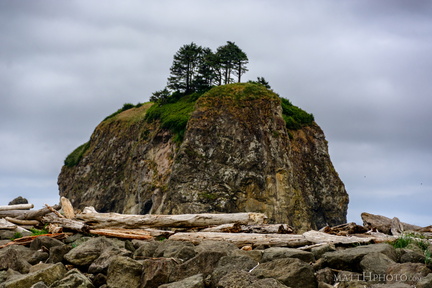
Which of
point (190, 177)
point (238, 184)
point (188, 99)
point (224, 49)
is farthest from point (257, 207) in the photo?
point (224, 49)

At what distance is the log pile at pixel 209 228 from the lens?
1201cm

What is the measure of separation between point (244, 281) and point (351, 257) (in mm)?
2185

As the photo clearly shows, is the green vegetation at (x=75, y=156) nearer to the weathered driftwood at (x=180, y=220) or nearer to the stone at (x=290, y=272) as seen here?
the weathered driftwood at (x=180, y=220)

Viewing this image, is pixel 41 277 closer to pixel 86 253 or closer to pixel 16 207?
pixel 86 253

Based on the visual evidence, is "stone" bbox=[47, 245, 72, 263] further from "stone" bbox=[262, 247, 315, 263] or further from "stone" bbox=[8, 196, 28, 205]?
→ "stone" bbox=[8, 196, 28, 205]

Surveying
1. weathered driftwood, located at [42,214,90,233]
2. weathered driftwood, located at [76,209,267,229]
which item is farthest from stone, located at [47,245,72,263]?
weathered driftwood, located at [76,209,267,229]

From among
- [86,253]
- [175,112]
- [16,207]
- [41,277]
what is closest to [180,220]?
[86,253]

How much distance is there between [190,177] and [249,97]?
13.5 meters

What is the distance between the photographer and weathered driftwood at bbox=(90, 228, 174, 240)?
13836 millimetres

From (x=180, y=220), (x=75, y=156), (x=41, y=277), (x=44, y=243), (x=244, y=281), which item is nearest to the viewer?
(x=244, y=281)

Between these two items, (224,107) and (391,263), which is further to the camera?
(224,107)

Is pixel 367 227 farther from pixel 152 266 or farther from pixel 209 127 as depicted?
pixel 209 127

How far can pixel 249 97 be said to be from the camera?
64250 mm

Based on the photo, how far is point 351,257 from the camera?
9.13 metres
